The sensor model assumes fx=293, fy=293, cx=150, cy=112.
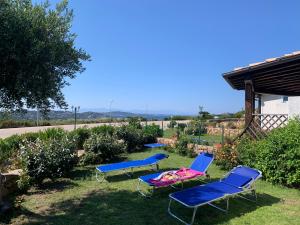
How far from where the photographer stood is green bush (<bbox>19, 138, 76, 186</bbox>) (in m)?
8.12

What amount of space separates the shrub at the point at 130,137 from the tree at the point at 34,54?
9066 mm

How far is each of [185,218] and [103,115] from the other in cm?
3361

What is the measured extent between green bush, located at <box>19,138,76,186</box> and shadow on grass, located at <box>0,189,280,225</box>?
1.66 meters

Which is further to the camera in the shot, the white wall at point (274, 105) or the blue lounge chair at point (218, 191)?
the white wall at point (274, 105)

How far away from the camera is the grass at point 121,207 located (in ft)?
18.9

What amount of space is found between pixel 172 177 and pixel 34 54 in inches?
188

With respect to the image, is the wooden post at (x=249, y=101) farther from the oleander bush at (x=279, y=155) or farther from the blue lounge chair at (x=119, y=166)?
the blue lounge chair at (x=119, y=166)

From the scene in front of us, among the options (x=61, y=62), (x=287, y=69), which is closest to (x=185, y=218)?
(x=61, y=62)

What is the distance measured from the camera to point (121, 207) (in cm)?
654

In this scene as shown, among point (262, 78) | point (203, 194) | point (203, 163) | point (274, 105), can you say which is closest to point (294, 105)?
point (274, 105)

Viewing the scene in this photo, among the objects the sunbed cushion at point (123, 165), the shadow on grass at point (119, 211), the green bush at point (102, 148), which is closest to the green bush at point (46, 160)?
the sunbed cushion at point (123, 165)

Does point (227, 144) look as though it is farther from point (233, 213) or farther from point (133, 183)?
point (233, 213)

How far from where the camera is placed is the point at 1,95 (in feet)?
16.6

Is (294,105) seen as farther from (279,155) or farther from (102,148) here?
(102,148)
